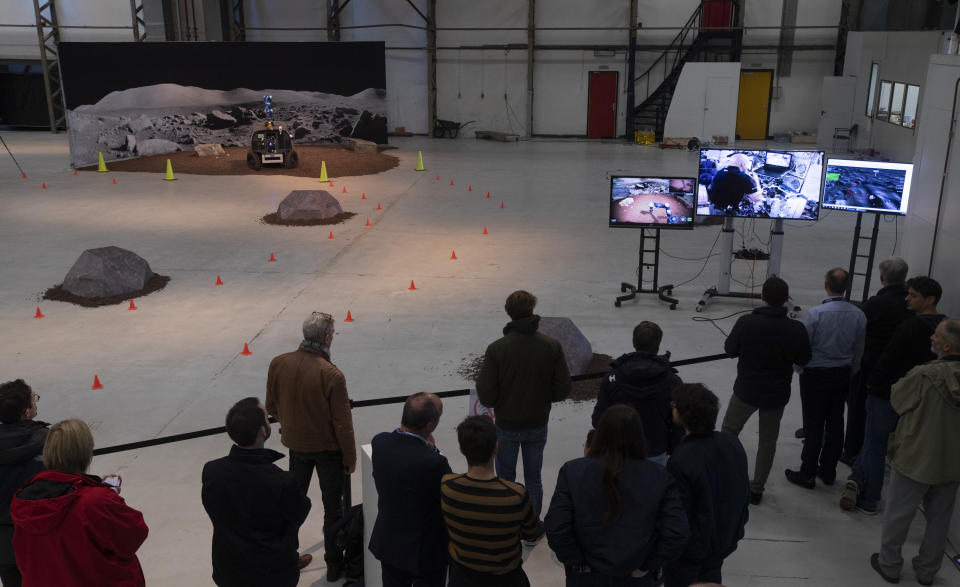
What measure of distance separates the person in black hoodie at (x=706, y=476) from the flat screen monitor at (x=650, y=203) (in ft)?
22.1

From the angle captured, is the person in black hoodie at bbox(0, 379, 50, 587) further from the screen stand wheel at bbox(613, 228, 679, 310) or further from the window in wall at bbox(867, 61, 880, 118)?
the window in wall at bbox(867, 61, 880, 118)

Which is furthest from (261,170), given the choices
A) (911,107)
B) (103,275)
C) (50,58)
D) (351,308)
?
(911,107)

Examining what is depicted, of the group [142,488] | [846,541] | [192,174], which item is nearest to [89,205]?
[192,174]

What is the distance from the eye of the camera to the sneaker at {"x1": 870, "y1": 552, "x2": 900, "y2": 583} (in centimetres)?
479

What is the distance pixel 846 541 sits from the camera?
5199mm

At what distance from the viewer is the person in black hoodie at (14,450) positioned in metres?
3.79

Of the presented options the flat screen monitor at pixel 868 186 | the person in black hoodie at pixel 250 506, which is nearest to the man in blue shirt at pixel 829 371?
the flat screen monitor at pixel 868 186

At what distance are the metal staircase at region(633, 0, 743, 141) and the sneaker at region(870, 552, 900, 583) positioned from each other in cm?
2333

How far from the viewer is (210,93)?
2470 cm

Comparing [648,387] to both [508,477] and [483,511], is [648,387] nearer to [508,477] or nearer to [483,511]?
[508,477]

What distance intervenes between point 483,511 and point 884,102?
76.1 feet

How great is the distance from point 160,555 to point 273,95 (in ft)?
72.8

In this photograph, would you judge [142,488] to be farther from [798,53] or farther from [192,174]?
[798,53]

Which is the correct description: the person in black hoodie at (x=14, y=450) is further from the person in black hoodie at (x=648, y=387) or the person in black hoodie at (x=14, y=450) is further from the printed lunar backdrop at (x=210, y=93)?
the printed lunar backdrop at (x=210, y=93)
